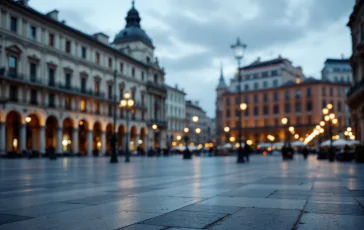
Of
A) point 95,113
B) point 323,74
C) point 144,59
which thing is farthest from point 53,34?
point 323,74

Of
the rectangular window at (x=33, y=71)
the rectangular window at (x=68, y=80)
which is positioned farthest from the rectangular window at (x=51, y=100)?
the rectangular window at (x=33, y=71)

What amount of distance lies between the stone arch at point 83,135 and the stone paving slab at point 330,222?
50.1 m

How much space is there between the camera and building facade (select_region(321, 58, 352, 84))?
89562 mm

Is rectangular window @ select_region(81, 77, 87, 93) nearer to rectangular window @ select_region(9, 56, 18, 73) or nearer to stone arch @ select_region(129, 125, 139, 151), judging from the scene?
rectangular window @ select_region(9, 56, 18, 73)

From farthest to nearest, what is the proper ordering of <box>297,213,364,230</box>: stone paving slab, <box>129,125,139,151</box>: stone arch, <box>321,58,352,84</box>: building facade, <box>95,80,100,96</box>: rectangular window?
1. <box>321,58,352,84</box>: building facade
2. <box>129,125,139,151</box>: stone arch
3. <box>95,80,100,96</box>: rectangular window
4. <box>297,213,364,230</box>: stone paving slab

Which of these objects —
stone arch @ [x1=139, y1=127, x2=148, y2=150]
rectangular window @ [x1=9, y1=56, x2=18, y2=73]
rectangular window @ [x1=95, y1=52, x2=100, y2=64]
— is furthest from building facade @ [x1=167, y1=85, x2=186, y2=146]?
rectangular window @ [x1=9, y1=56, x2=18, y2=73]

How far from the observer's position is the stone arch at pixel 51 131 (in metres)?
48.7

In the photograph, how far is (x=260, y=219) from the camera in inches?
201

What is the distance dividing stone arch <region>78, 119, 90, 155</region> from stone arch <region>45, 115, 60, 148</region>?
13.8 feet

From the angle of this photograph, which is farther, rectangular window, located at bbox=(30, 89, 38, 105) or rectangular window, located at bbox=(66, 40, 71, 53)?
rectangular window, located at bbox=(66, 40, 71, 53)

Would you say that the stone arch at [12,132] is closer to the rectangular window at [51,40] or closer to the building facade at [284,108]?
the rectangular window at [51,40]

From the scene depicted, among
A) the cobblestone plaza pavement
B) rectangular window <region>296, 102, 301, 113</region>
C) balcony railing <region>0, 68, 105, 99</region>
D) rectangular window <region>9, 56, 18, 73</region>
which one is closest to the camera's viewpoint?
the cobblestone plaza pavement

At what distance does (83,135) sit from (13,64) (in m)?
17.2

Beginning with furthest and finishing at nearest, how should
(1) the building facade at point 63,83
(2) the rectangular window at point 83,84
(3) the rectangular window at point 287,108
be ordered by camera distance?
(3) the rectangular window at point 287,108 < (2) the rectangular window at point 83,84 < (1) the building facade at point 63,83
